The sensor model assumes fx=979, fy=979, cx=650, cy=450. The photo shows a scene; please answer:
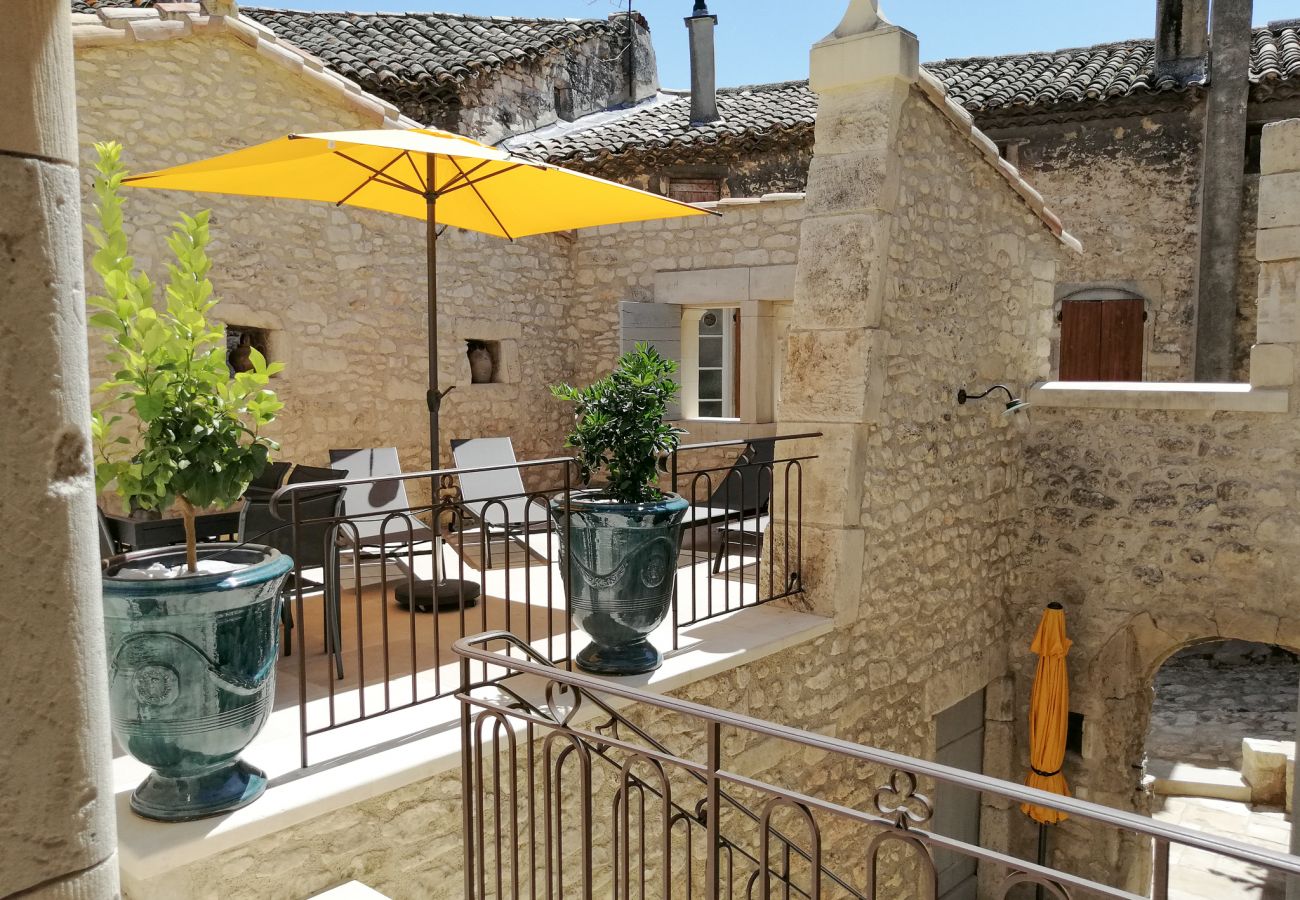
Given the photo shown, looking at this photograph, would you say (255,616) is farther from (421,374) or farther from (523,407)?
(523,407)

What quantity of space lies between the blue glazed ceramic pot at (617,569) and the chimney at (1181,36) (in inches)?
388

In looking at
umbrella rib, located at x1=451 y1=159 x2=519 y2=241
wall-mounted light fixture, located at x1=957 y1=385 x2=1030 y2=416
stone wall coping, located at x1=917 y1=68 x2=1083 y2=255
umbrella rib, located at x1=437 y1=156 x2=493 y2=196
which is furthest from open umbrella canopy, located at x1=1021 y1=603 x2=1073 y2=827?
umbrella rib, located at x1=437 y1=156 x2=493 y2=196

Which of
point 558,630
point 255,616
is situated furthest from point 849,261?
point 255,616

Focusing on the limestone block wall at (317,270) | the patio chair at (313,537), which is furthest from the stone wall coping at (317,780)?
the limestone block wall at (317,270)

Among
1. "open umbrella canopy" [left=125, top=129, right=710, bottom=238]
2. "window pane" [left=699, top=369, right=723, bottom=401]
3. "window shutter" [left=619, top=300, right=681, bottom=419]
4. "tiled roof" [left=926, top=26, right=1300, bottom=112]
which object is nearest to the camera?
"open umbrella canopy" [left=125, top=129, right=710, bottom=238]

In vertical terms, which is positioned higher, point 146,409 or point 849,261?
point 849,261

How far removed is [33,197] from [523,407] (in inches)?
299

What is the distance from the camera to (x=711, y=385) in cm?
896

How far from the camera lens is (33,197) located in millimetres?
1110

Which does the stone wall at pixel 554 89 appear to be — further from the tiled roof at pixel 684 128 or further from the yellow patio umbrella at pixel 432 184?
the yellow patio umbrella at pixel 432 184

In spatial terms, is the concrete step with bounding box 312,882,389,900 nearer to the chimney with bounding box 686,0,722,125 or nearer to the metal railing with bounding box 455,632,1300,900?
the metal railing with bounding box 455,632,1300,900

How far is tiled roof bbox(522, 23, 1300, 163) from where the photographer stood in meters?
10.6

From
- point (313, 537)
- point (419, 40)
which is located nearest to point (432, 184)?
point (313, 537)

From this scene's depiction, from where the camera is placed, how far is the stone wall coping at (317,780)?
7.96 feet
